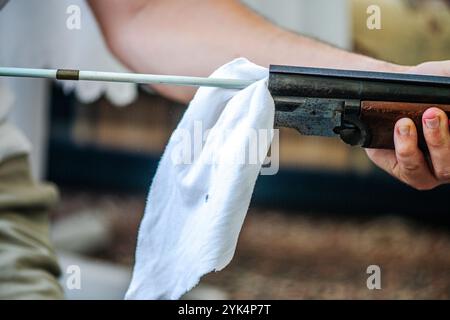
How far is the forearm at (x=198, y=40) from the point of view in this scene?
0.98 m

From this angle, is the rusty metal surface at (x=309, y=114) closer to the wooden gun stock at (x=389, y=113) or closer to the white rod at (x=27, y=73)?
the wooden gun stock at (x=389, y=113)

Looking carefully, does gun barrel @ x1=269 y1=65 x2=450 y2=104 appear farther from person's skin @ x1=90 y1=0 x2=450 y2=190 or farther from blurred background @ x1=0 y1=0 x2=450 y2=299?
blurred background @ x1=0 y1=0 x2=450 y2=299

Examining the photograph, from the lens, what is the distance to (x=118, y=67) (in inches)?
54.7

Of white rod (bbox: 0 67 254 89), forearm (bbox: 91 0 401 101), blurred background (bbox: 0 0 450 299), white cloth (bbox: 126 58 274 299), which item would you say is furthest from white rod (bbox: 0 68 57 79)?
blurred background (bbox: 0 0 450 299)

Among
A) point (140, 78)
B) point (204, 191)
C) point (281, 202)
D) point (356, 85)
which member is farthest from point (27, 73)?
point (281, 202)

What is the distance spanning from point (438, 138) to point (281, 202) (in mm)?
1983

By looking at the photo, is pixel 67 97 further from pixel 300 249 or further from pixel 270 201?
pixel 300 249

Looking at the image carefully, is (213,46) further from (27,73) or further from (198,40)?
(27,73)

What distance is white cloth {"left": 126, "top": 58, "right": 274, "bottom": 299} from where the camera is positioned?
79 cm

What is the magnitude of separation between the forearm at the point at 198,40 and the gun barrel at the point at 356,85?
6.3 inches

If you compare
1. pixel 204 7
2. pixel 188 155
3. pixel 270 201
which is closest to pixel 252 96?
pixel 188 155

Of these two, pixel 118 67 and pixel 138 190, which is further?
pixel 138 190

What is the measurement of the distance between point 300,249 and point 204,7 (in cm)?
148

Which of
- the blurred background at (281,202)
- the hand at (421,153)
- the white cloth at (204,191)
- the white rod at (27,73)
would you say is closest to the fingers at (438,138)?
the hand at (421,153)
